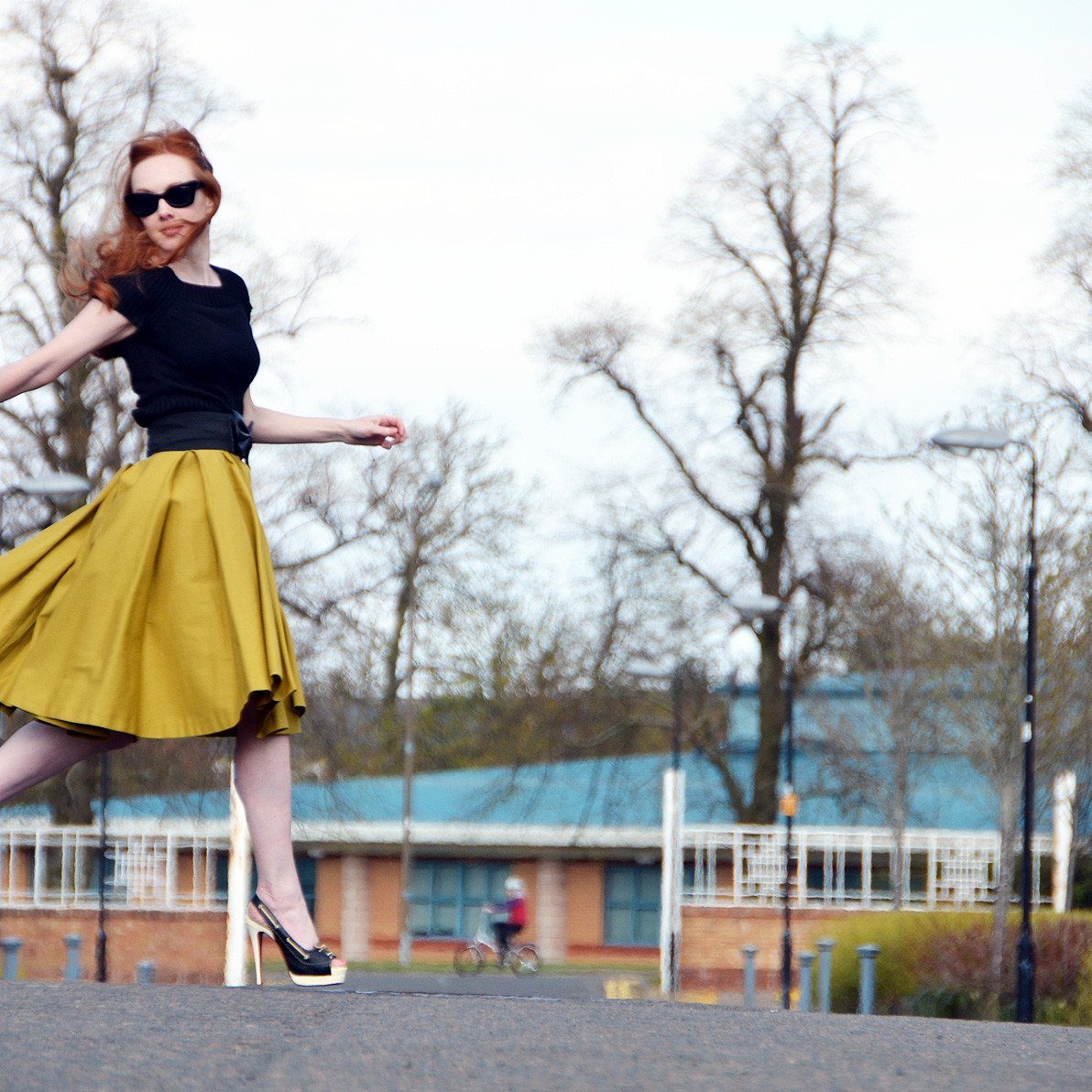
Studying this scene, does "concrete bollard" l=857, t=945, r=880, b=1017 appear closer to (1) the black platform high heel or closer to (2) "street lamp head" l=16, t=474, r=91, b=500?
(2) "street lamp head" l=16, t=474, r=91, b=500

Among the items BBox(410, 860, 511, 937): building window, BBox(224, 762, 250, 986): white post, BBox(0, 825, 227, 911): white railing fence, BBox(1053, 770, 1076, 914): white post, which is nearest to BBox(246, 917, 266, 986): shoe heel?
BBox(224, 762, 250, 986): white post

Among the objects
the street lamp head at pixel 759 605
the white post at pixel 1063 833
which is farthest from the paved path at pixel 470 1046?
the street lamp head at pixel 759 605

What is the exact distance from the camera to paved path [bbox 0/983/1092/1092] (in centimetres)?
349

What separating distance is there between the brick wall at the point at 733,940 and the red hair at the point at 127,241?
29.4 meters

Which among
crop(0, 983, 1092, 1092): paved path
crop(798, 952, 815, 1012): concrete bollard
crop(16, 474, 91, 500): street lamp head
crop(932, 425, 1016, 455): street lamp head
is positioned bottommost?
crop(798, 952, 815, 1012): concrete bollard

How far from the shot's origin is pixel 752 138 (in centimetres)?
3384

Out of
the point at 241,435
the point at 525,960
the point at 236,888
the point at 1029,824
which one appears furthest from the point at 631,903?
the point at 241,435

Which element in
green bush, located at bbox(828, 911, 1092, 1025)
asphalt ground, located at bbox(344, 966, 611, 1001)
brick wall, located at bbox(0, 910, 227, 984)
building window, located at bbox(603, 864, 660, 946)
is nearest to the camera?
green bush, located at bbox(828, 911, 1092, 1025)

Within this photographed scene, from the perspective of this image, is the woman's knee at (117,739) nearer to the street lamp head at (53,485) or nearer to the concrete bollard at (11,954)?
the concrete bollard at (11,954)

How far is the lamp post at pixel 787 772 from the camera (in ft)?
87.0

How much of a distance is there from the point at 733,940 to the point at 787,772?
12.8 ft

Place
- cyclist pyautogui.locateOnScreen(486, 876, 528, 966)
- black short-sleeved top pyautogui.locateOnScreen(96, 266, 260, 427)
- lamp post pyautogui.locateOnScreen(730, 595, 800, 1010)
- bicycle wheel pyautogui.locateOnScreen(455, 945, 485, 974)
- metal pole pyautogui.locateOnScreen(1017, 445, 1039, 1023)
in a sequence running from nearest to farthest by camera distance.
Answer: black short-sleeved top pyautogui.locateOnScreen(96, 266, 260, 427) < metal pole pyautogui.locateOnScreen(1017, 445, 1039, 1023) < lamp post pyautogui.locateOnScreen(730, 595, 800, 1010) < bicycle wheel pyautogui.locateOnScreen(455, 945, 485, 974) < cyclist pyautogui.locateOnScreen(486, 876, 528, 966)

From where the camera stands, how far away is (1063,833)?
30719 millimetres

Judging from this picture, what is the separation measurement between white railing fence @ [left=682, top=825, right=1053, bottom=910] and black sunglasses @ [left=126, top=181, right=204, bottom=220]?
93.6ft
